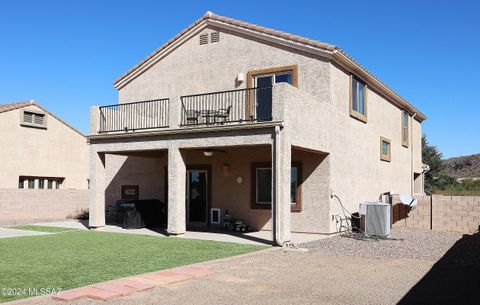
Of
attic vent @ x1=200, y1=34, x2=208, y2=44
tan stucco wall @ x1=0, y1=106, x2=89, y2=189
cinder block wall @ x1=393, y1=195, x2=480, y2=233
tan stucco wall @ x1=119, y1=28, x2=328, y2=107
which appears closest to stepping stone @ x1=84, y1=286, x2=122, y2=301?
tan stucco wall @ x1=119, y1=28, x2=328, y2=107

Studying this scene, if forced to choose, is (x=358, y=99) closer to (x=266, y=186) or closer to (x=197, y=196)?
(x=266, y=186)

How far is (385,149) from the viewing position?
21938 mm

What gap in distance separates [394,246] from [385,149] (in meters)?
9.38

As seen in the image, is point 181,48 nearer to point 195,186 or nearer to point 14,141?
point 195,186

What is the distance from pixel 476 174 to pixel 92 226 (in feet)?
231

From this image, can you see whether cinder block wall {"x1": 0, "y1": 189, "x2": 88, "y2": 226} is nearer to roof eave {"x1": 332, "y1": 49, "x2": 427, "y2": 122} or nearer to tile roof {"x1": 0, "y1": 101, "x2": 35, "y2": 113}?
tile roof {"x1": 0, "y1": 101, "x2": 35, "y2": 113}

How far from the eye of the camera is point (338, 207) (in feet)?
54.1

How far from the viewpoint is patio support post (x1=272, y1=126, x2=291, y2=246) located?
12.6 meters

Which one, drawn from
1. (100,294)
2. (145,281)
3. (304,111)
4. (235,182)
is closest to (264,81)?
(304,111)

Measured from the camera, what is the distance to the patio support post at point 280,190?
1255 cm

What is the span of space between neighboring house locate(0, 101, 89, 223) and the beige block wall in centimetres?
1308

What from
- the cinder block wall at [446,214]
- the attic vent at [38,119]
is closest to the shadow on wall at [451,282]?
the cinder block wall at [446,214]

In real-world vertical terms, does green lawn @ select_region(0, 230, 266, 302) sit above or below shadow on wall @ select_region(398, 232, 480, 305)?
above

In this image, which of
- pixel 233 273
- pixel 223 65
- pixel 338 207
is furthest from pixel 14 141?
pixel 233 273
